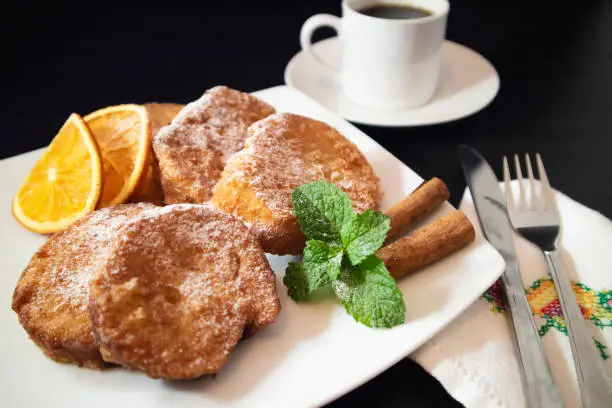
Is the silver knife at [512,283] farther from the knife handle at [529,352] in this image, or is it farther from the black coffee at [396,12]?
the black coffee at [396,12]

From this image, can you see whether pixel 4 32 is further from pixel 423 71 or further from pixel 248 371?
pixel 248 371

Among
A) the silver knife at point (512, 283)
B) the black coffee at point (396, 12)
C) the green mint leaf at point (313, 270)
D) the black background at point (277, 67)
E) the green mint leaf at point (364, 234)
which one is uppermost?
the black coffee at point (396, 12)

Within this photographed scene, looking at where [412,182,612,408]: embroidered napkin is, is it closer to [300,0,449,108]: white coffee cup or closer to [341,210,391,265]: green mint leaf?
[341,210,391,265]: green mint leaf

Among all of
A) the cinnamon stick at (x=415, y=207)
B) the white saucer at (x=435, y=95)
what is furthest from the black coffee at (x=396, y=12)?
the cinnamon stick at (x=415, y=207)

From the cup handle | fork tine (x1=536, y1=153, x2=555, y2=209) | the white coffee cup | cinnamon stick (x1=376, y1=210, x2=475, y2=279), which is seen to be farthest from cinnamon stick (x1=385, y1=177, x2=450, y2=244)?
the cup handle

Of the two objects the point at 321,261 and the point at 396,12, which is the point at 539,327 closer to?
the point at 321,261
